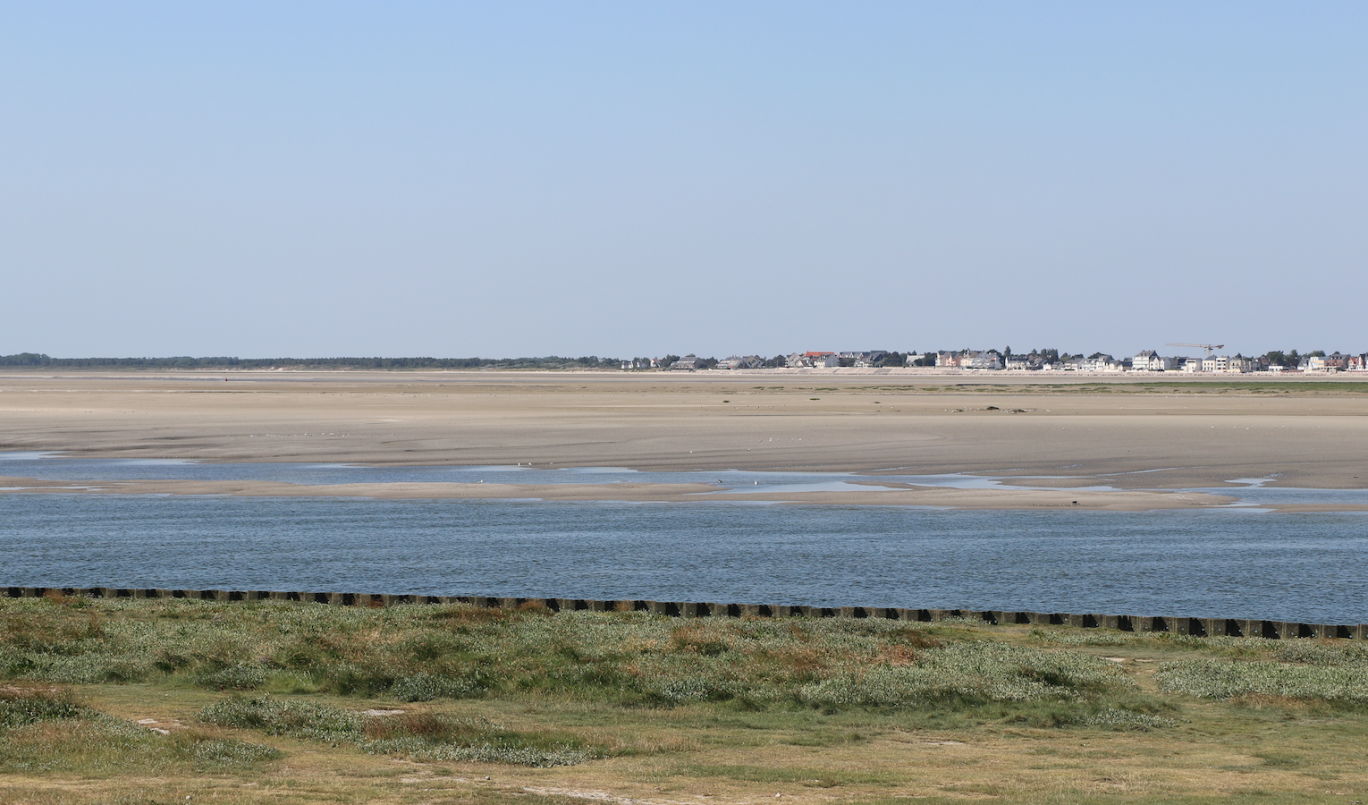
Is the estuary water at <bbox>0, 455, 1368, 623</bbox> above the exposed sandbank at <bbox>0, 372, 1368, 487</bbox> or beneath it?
beneath

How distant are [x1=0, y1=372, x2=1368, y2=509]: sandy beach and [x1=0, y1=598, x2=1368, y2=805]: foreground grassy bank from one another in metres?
21.1

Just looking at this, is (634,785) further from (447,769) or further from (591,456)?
(591,456)

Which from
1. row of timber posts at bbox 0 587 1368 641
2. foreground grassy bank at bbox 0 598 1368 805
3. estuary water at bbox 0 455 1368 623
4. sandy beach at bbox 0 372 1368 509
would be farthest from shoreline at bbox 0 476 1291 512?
foreground grassy bank at bbox 0 598 1368 805

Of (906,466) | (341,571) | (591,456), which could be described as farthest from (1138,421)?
(341,571)

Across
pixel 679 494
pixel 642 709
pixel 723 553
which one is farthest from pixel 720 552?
pixel 642 709

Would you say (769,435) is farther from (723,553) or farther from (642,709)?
(642,709)

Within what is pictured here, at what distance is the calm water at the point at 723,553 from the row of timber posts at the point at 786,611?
2.06 m

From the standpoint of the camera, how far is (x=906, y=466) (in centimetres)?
5247

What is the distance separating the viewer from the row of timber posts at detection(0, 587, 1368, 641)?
21516 mm

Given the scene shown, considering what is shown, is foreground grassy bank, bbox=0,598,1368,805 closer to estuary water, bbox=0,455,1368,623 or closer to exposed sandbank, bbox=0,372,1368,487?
estuary water, bbox=0,455,1368,623

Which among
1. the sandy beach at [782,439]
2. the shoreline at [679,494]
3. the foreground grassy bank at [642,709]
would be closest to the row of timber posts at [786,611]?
the foreground grassy bank at [642,709]

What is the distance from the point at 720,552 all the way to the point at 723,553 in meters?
0.15

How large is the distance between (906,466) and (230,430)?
124 feet

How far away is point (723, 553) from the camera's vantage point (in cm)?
3128
